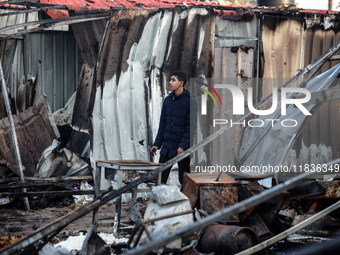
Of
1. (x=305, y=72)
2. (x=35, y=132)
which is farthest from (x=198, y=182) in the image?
(x=35, y=132)

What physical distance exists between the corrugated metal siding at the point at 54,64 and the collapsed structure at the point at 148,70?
5cm

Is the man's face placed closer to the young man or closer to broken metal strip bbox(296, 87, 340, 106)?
the young man

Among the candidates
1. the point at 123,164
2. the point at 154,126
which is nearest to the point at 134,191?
the point at 123,164

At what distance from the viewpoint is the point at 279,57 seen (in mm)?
8875

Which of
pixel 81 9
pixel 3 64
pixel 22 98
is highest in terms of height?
pixel 81 9

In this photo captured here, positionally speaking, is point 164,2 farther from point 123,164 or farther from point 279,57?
point 123,164

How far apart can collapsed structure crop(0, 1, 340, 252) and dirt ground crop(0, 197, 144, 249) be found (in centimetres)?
45

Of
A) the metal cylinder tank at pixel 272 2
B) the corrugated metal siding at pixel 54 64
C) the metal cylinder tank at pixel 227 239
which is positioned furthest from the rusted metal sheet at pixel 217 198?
the metal cylinder tank at pixel 272 2

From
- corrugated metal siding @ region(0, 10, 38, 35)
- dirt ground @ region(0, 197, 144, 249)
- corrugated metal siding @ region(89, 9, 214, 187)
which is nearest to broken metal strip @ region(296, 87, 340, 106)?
dirt ground @ region(0, 197, 144, 249)

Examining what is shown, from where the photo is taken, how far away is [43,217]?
6.86 meters

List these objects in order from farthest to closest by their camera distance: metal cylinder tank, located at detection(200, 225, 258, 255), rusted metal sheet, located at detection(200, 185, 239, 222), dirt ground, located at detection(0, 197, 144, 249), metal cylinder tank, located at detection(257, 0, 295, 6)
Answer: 1. metal cylinder tank, located at detection(257, 0, 295, 6)
2. dirt ground, located at detection(0, 197, 144, 249)
3. rusted metal sheet, located at detection(200, 185, 239, 222)
4. metal cylinder tank, located at detection(200, 225, 258, 255)

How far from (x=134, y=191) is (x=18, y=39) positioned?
4.98m

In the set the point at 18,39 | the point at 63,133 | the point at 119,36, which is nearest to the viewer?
the point at 119,36

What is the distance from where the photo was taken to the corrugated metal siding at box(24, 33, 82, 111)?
9.23 metres
